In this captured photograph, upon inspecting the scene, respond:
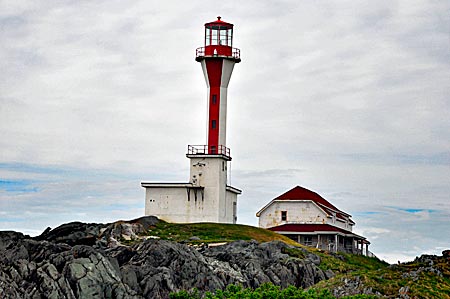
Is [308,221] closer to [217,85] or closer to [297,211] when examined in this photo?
[297,211]

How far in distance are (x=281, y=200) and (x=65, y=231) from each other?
1934 centimetres

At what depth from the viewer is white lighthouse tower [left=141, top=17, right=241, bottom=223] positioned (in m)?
61.7

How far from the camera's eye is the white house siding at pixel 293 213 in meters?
65.9

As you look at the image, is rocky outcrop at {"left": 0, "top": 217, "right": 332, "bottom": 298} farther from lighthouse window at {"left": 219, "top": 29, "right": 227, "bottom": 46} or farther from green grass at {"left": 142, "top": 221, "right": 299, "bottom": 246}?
lighthouse window at {"left": 219, "top": 29, "right": 227, "bottom": 46}

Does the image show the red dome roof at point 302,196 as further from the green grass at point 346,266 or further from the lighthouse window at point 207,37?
the lighthouse window at point 207,37

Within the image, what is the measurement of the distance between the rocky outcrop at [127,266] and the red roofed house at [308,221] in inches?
489

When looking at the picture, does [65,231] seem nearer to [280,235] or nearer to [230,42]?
[280,235]

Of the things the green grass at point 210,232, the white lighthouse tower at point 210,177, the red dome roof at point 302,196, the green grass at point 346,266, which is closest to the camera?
the green grass at point 346,266

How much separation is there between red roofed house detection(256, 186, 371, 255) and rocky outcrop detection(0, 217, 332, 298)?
12420mm

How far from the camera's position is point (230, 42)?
65.1 m

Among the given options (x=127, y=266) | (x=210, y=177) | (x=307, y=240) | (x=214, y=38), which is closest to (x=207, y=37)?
(x=214, y=38)

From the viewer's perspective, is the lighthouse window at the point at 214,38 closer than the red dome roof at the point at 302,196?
Yes

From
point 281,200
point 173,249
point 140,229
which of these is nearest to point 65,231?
point 140,229

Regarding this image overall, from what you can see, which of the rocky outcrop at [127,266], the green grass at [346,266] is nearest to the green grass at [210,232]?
the green grass at [346,266]
